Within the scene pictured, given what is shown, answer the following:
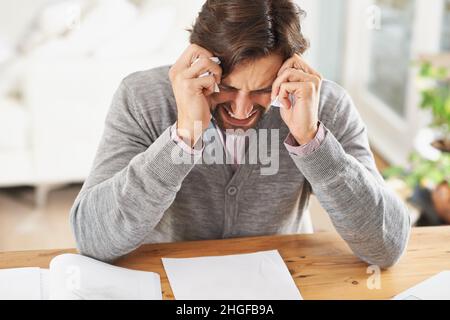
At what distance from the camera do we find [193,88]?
1.10m

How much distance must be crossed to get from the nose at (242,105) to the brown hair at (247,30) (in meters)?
0.05

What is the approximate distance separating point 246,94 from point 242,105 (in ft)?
0.09

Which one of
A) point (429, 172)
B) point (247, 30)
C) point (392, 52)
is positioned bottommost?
point (429, 172)

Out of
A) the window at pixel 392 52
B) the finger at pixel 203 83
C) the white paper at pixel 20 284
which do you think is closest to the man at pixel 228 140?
the finger at pixel 203 83

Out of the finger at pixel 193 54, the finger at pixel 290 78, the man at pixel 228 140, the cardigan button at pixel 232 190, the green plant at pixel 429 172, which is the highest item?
the finger at pixel 193 54

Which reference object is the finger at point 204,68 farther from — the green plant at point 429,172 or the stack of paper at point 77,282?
the green plant at point 429,172

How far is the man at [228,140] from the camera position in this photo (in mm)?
Answer: 1082

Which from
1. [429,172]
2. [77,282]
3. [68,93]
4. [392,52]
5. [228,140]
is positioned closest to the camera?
[77,282]

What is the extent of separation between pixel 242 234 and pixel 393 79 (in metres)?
2.51

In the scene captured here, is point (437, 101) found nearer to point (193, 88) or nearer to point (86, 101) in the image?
point (86, 101)

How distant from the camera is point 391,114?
142 inches

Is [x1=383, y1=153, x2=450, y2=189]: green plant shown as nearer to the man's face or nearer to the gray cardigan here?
the gray cardigan

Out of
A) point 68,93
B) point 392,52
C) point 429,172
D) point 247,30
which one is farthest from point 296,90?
point 392,52

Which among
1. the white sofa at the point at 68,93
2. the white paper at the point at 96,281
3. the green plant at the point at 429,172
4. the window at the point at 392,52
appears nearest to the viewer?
the white paper at the point at 96,281
